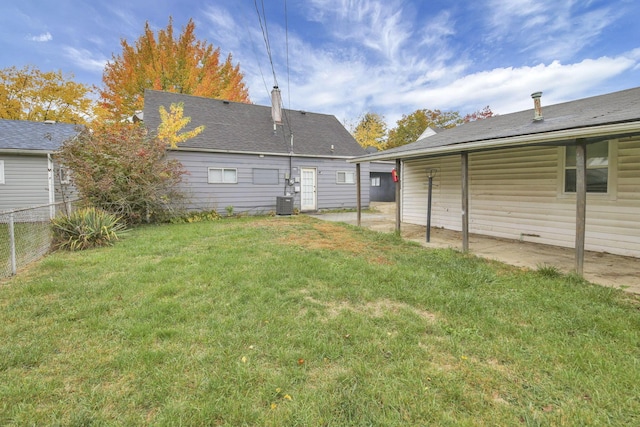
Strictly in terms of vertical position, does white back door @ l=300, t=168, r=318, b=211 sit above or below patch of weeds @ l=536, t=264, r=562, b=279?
above

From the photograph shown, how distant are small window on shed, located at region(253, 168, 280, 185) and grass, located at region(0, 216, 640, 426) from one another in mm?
7933

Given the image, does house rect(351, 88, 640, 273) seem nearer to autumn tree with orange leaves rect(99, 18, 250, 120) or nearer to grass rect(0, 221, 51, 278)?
grass rect(0, 221, 51, 278)

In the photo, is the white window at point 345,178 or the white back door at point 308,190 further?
the white window at point 345,178

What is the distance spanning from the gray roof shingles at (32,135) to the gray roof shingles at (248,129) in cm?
354

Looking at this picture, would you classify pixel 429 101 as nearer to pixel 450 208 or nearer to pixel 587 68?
pixel 587 68

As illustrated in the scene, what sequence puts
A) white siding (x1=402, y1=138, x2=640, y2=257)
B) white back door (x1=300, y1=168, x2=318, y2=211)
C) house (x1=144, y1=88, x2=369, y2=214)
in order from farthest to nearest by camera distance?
white back door (x1=300, y1=168, x2=318, y2=211)
house (x1=144, y1=88, x2=369, y2=214)
white siding (x1=402, y1=138, x2=640, y2=257)

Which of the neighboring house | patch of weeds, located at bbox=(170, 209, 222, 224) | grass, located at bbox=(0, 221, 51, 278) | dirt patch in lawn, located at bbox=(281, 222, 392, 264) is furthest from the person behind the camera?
the neighboring house

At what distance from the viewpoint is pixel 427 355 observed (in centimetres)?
230

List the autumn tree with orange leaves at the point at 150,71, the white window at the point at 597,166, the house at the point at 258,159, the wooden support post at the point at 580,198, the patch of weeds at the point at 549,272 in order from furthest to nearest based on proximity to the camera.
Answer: the autumn tree with orange leaves at the point at 150,71
the house at the point at 258,159
the white window at the point at 597,166
the patch of weeds at the point at 549,272
the wooden support post at the point at 580,198

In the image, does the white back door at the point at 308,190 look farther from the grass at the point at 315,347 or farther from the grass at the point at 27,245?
the grass at the point at 315,347

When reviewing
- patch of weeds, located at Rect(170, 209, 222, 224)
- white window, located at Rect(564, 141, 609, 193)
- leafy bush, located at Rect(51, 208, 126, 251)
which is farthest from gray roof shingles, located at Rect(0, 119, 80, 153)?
white window, located at Rect(564, 141, 609, 193)

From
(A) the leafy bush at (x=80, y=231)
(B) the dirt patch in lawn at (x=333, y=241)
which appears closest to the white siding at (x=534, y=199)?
(B) the dirt patch in lawn at (x=333, y=241)

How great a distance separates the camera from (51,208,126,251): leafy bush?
5.94m

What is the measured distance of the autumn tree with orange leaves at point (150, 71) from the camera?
17594 mm
